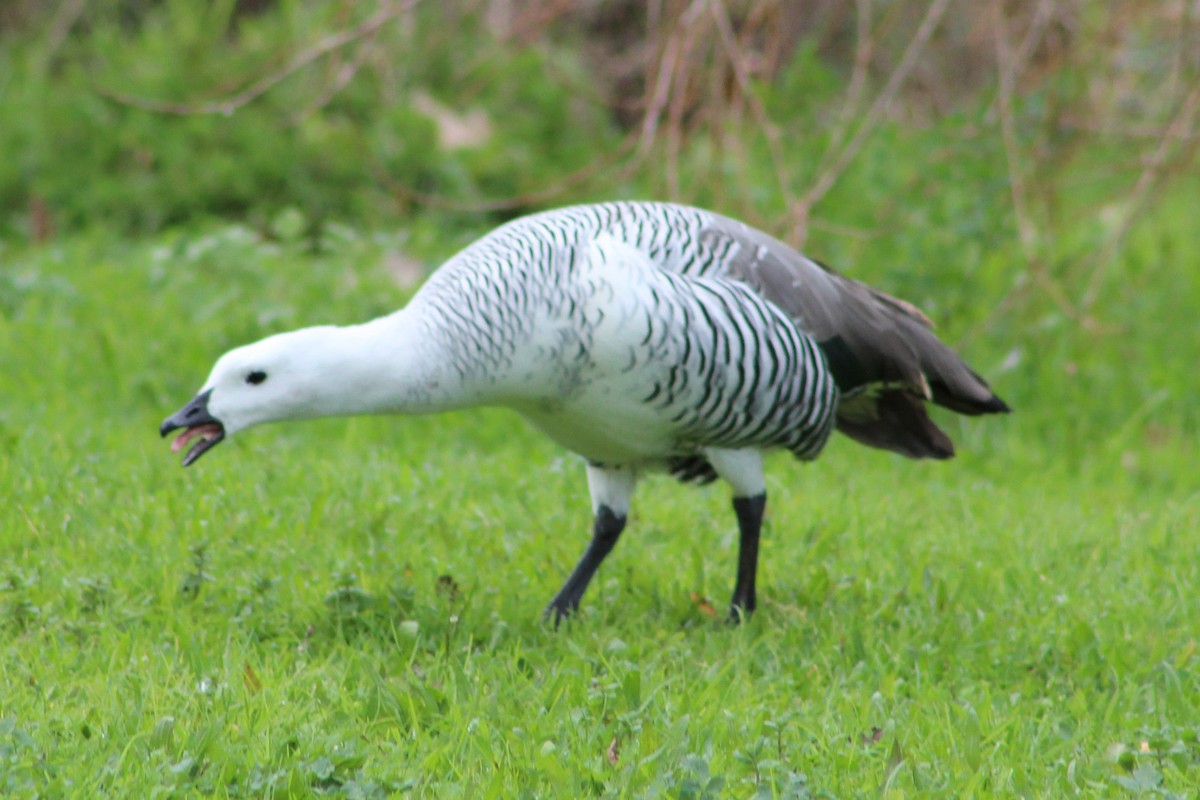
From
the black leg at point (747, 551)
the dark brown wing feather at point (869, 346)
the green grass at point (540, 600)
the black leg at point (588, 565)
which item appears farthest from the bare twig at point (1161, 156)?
the black leg at point (588, 565)

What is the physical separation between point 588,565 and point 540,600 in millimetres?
210

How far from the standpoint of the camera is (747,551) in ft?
16.6

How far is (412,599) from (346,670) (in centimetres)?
57

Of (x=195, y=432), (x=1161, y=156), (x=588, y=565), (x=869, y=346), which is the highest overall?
(x=1161, y=156)

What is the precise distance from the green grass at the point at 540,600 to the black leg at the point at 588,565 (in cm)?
9

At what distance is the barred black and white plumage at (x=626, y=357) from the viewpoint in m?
4.25

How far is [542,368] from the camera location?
4395 millimetres

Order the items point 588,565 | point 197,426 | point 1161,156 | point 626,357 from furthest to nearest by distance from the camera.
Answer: point 1161,156, point 588,565, point 626,357, point 197,426

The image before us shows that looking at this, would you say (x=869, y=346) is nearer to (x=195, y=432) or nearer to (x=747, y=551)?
(x=747, y=551)

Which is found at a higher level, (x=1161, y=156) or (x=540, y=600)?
(x=1161, y=156)

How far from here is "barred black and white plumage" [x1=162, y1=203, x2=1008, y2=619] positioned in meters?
4.25

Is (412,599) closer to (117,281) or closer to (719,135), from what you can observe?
(719,135)

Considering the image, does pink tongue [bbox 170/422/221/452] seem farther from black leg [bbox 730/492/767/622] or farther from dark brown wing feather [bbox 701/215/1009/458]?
black leg [bbox 730/492/767/622]

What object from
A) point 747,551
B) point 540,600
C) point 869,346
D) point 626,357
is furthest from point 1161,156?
point 540,600
